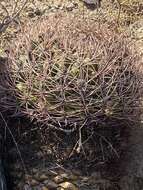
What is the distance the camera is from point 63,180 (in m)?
3.93

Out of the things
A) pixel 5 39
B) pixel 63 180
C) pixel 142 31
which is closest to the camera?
pixel 63 180

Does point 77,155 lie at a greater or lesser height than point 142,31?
lesser

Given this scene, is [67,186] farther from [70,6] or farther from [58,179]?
[70,6]

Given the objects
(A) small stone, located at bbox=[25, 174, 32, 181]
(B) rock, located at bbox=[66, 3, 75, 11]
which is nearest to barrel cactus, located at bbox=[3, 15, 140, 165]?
(A) small stone, located at bbox=[25, 174, 32, 181]

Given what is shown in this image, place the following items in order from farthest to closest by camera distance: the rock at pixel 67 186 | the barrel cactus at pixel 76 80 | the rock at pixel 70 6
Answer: the rock at pixel 70 6
the rock at pixel 67 186
the barrel cactus at pixel 76 80

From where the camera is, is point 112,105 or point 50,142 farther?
point 50,142

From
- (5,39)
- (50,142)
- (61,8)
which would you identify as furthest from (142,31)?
(50,142)

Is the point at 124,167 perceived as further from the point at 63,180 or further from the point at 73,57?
the point at 73,57

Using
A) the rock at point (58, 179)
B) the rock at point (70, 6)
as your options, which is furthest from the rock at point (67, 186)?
the rock at point (70, 6)

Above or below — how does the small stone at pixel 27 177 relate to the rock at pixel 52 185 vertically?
above

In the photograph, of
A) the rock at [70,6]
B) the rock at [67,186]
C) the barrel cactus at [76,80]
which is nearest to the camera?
the barrel cactus at [76,80]

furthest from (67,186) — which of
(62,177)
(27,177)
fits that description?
(27,177)

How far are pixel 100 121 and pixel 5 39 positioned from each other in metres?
1.22

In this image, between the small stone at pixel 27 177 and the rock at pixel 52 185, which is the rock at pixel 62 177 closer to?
the rock at pixel 52 185
